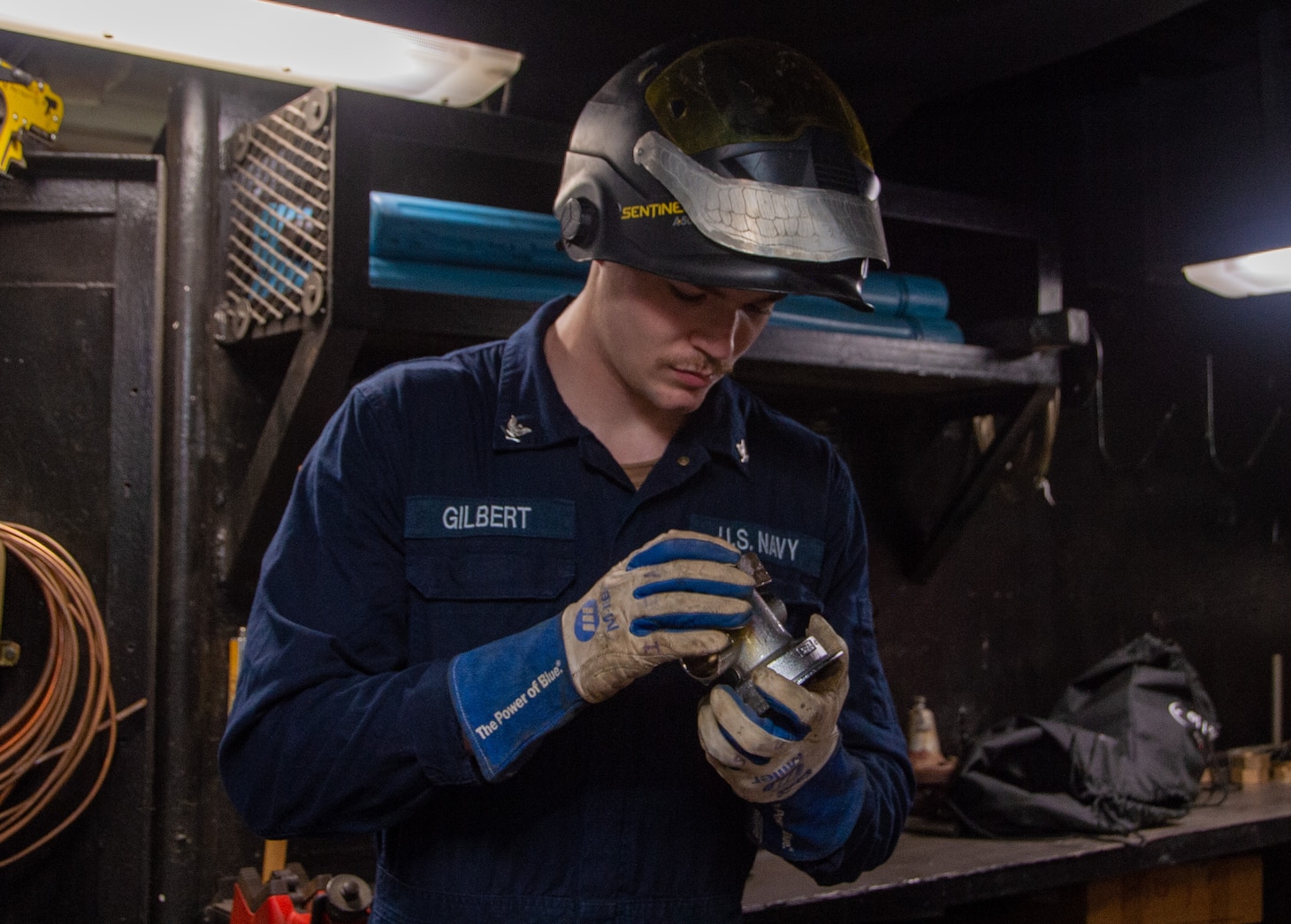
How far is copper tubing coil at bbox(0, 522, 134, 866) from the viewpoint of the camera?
9.08 ft

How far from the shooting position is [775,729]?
137cm

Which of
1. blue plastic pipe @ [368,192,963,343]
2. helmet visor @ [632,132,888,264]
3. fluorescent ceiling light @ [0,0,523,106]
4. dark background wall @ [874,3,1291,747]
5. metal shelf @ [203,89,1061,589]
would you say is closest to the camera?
helmet visor @ [632,132,888,264]

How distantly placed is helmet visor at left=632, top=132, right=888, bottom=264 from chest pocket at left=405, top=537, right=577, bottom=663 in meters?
0.47

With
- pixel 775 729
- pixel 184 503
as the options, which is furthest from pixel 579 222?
pixel 184 503

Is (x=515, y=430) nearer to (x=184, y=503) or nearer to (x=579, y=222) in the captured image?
(x=579, y=222)

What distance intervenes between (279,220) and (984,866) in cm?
233

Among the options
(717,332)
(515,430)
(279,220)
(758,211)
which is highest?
(279,220)

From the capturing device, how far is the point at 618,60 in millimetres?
2621

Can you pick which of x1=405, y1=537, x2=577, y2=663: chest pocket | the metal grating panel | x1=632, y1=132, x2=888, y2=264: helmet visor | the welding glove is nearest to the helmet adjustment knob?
x1=632, y1=132, x2=888, y2=264: helmet visor

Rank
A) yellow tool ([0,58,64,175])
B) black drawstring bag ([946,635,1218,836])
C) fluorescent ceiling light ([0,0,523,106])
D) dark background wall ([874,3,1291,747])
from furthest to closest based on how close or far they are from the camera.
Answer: dark background wall ([874,3,1291,747]), black drawstring bag ([946,635,1218,836]), yellow tool ([0,58,64,175]), fluorescent ceiling light ([0,0,523,106])

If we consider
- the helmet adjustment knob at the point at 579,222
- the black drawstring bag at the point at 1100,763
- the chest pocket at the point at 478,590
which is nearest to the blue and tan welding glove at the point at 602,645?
the chest pocket at the point at 478,590

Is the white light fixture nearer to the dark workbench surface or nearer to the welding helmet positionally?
the dark workbench surface

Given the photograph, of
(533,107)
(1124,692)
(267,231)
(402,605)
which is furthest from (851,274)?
(1124,692)

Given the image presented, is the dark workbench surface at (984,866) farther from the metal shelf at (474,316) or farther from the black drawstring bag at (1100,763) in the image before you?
the metal shelf at (474,316)
